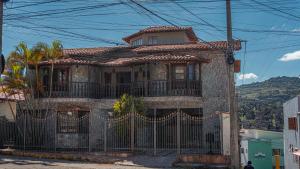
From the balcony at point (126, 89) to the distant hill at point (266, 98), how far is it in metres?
60.9

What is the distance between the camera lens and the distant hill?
97.8 meters

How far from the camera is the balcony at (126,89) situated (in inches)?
1035

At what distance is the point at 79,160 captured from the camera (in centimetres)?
2181

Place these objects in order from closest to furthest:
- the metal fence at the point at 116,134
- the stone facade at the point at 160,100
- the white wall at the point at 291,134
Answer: the metal fence at the point at 116,134 → the white wall at the point at 291,134 → the stone facade at the point at 160,100

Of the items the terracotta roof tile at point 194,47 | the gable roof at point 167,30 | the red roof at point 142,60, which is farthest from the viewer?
the gable roof at point 167,30

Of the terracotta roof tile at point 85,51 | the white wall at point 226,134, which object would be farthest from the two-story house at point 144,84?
the white wall at point 226,134

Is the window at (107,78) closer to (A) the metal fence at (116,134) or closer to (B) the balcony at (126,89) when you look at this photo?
(B) the balcony at (126,89)

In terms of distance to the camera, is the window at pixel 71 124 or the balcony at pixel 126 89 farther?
the balcony at pixel 126 89

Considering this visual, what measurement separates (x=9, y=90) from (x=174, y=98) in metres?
10.2

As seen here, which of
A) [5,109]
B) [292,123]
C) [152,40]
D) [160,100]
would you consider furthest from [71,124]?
[292,123]

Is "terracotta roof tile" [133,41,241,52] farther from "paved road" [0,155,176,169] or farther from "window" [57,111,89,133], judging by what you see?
"paved road" [0,155,176,169]

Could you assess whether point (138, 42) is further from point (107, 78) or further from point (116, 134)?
point (116, 134)

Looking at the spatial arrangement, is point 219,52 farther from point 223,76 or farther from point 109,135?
point 109,135

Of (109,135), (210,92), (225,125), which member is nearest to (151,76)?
(210,92)
